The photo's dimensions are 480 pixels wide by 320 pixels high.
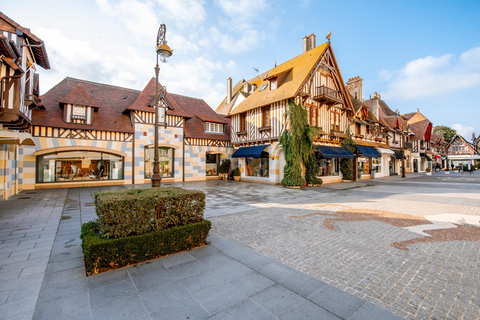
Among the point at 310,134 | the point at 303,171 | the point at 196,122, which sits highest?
the point at 196,122

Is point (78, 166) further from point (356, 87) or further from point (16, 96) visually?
point (356, 87)

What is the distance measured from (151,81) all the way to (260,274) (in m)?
17.2

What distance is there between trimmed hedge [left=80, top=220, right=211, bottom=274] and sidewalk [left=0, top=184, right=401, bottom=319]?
0.45 feet

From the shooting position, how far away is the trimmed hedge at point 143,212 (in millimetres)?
3324

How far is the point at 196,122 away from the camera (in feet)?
62.3

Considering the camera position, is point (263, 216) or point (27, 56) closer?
point (263, 216)

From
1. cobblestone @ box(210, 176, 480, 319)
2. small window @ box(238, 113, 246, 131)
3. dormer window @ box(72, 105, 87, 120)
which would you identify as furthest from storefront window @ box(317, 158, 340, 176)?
dormer window @ box(72, 105, 87, 120)

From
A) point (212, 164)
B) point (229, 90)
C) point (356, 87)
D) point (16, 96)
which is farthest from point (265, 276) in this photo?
point (356, 87)

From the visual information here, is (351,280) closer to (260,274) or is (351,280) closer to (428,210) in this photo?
(260,274)

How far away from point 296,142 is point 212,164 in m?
8.74

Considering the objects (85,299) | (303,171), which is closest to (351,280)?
(85,299)

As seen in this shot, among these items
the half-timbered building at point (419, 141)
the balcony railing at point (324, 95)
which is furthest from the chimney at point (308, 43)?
the half-timbered building at point (419, 141)

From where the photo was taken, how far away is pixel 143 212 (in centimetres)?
358

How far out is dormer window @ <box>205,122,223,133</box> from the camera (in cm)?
1912
